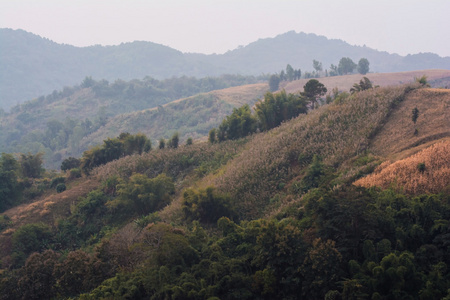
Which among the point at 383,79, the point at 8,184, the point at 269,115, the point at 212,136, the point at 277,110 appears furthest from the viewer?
the point at 383,79

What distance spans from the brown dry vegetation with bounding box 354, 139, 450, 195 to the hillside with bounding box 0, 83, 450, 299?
0.07 metres

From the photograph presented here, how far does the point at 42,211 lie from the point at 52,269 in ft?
37.2

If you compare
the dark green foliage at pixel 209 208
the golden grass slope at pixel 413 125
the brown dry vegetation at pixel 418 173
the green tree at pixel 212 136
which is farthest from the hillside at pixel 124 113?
the brown dry vegetation at pixel 418 173

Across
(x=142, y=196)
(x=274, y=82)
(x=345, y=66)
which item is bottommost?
(x=142, y=196)

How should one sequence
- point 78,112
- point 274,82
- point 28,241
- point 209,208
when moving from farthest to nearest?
point 78,112 < point 274,82 < point 28,241 < point 209,208

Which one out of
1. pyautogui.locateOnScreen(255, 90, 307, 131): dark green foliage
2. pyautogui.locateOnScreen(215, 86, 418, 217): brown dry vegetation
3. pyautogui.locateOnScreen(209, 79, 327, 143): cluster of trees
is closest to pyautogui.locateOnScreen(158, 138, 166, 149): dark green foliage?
pyautogui.locateOnScreen(209, 79, 327, 143): cluster of trees

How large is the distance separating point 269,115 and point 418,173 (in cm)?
1615

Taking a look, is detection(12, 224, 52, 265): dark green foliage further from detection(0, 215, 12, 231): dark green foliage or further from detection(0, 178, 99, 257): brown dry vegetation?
detection(0, 215, 12, 231): dark green foliage

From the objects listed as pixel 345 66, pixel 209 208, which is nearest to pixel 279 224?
pixel 209 208

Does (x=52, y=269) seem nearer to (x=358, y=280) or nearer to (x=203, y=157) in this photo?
(x=358, y=280)

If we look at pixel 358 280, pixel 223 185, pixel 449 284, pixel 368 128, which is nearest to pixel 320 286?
pixel 358 280

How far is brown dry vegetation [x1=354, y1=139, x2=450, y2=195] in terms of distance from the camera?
1063 cm

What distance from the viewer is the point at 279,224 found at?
31.3 ft

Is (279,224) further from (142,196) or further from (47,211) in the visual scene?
(47,211)
